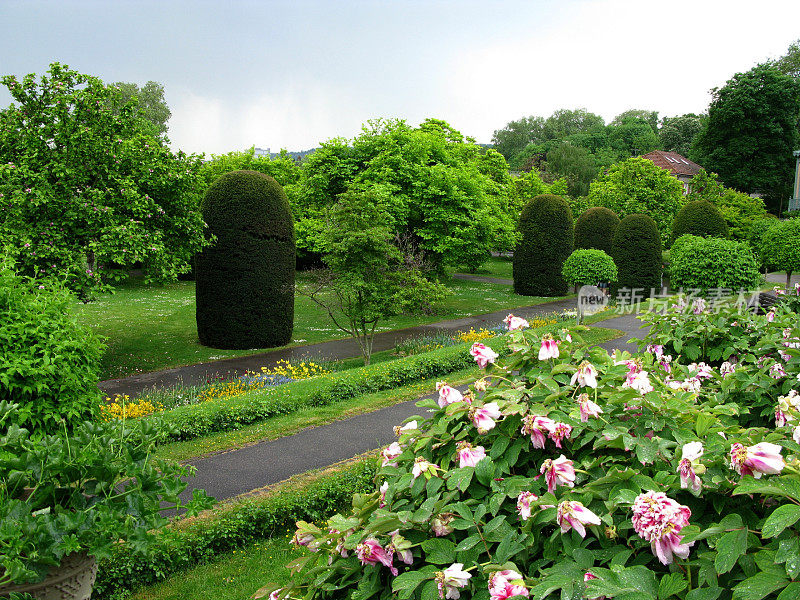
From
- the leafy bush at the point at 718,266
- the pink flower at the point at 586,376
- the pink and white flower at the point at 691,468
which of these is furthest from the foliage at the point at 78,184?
the leafy bush at the point at 718,266

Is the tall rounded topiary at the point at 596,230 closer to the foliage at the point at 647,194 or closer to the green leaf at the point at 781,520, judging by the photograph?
the foliage at the point at 647,194

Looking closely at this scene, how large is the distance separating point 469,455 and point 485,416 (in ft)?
0.47

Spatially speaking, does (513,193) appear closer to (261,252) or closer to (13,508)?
(261,252)

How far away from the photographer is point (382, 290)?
39.7 feet

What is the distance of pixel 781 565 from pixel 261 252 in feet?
41.8

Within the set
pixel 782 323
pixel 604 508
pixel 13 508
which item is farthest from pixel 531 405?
pixel 782 323

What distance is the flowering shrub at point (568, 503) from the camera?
1.55 metres

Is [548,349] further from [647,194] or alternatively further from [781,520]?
[647,194]

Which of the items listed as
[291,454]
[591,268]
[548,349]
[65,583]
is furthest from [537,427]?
[591,268]

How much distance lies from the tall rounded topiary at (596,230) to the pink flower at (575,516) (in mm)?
24141

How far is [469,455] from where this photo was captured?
2.04m

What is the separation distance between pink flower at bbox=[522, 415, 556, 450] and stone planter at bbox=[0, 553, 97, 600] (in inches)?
77.8

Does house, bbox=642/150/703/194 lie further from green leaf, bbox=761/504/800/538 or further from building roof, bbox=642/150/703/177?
green leaf, bbox=761/504/800/538

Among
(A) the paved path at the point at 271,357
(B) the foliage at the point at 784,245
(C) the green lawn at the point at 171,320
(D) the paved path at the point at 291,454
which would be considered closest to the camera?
(D) the paved path at the point at 291,454
